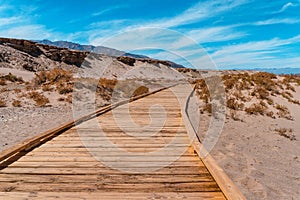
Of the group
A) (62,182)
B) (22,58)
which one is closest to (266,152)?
(62,182)

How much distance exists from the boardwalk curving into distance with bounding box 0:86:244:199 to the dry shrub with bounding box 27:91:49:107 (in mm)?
6945

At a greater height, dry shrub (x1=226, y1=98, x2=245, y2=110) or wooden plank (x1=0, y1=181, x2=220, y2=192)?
wooden plank (x1=0, y1=181, x2=220, y2=192)

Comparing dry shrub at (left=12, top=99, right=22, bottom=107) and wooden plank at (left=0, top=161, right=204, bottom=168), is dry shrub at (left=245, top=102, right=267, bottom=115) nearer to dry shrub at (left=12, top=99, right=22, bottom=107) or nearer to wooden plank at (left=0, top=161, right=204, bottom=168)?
wooden plank at (left=0, top=161, right=204, bottom=168)

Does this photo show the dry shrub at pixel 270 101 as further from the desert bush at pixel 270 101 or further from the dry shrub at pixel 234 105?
the dry shrub at pixel 234 105

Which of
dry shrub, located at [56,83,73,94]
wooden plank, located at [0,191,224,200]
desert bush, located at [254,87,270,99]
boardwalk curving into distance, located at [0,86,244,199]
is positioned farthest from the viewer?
desert bush, located at [254,87,270,99]

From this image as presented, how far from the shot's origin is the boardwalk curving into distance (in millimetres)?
2975

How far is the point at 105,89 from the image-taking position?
16750 mm

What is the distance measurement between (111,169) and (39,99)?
10.0 meters

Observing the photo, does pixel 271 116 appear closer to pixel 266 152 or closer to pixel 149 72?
pixel 266 152

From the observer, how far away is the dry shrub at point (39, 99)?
1220 cm

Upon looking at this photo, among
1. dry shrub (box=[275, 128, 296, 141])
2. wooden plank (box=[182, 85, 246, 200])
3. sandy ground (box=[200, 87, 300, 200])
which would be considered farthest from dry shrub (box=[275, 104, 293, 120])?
wooden plank (box=[182, 85, 246, 200])

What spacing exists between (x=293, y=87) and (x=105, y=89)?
38.7 feet

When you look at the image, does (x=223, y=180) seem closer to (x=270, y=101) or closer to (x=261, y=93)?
(x=270, y=101)

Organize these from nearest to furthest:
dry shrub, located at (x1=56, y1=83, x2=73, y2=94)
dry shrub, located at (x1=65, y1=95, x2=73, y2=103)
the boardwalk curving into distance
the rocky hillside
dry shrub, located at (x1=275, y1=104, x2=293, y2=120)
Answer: the boardwalk curving into distance → dry shrub, located at (x1=275, y1=104, x2=293, y2=120) → dry shrub, located at (x1=65, y1=95, x2=73, y2=103) → dry shrub, located at (x1=56, y1=83, x2=73, y2=94) → the rocky hillside
